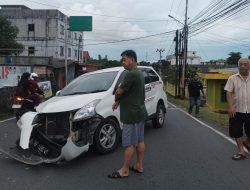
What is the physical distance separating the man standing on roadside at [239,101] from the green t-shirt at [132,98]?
6.62ft

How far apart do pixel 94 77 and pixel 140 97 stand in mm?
3334

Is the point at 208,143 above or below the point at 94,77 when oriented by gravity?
below

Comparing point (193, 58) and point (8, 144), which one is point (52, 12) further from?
point (193, 58)

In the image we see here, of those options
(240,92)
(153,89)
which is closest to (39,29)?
(153,89)

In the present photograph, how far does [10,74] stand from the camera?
94.8ft

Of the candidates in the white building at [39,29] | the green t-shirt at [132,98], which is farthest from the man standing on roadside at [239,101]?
the white building at [39,29]

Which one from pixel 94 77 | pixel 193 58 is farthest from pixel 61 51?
pixel 193 58

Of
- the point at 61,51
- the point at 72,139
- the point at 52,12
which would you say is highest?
the point at 52,12

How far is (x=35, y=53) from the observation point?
204ft

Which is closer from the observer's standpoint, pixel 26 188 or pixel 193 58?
pixel 26 188

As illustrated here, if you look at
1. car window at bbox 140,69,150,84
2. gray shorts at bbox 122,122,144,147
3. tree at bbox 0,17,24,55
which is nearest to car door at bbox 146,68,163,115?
car window at bbox 140,69,150,84

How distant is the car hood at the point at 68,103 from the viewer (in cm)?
764

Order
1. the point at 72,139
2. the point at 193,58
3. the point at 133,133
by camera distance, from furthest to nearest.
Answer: the point at 193,58, the point at 72,139, the point at 133,133

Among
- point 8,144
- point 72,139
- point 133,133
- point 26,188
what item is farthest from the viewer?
point 8,144
